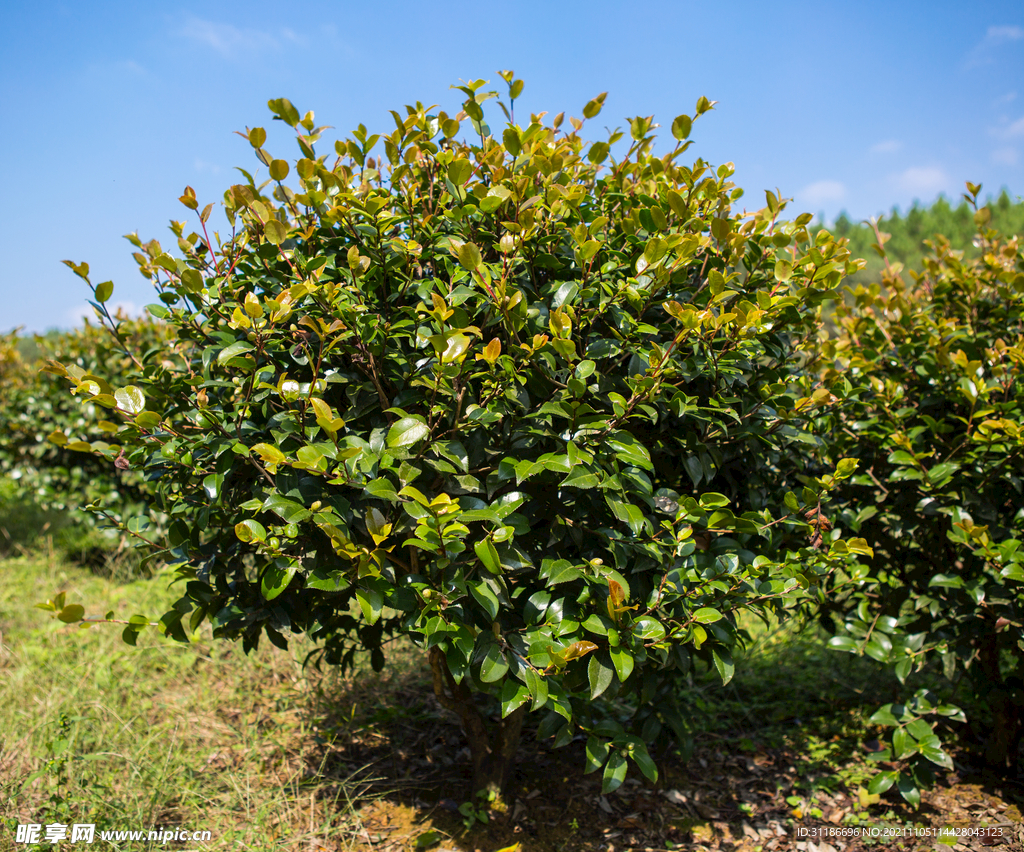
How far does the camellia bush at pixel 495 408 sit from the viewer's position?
1842mm

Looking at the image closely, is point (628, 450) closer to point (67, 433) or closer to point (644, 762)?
point (644, 762)

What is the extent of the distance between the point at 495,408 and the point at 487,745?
5.11 feet

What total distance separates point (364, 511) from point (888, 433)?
2.12 metres

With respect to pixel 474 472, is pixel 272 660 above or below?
below

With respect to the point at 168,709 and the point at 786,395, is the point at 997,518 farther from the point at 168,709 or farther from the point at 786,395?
the point at 168,709

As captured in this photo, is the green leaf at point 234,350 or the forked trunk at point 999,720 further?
the forked trunk at point 999,720

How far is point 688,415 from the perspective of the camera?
2.14m

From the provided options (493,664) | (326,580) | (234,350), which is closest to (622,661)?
(493,664)

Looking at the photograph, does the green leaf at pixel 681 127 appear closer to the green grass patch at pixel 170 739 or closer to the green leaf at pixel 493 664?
the green leaf at pixel 493 664

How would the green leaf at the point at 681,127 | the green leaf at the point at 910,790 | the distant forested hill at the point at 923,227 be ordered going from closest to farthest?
the green leaf at the point at 681,127 → the green leaf at the point at 910,790 → the distant forested hill at the point at 923,227

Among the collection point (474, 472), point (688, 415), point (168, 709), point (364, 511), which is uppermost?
point (688, 415)

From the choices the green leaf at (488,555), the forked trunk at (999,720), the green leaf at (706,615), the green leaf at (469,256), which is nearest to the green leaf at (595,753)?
the green leaf at (706,615)

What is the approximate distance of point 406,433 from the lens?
5.78ft

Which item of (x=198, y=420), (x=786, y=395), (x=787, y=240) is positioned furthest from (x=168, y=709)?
(x=787, y=240)
